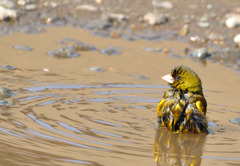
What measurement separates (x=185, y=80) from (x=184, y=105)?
10.1 inches

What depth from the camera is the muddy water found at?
A: 4.61 meters

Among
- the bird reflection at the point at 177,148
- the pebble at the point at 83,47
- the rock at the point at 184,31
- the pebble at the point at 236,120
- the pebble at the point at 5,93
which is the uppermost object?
the rock at the point at 184,31

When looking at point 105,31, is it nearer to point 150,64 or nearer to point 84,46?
point 84,46

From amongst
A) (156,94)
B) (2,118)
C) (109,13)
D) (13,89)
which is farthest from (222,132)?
(109,13)

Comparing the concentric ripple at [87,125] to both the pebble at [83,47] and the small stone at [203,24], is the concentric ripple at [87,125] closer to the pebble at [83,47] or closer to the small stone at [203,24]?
the pebble at [83,47]

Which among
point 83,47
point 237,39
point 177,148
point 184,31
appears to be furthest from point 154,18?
point 177,148

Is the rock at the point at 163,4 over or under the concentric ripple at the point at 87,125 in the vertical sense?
over

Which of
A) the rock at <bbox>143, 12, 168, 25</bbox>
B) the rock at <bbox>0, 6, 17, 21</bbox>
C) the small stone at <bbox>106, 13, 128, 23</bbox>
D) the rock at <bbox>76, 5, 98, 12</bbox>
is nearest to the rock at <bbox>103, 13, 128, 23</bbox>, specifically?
the small stone at <bbox>106, 13, 128, 23</bbox>

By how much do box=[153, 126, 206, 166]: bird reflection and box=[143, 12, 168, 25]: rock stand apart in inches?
225

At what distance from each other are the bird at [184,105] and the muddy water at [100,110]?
115mm

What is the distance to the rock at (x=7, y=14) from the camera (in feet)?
33.7

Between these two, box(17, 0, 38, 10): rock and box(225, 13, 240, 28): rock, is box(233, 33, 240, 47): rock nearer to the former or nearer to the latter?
box(225, 13, 240, 28): rock

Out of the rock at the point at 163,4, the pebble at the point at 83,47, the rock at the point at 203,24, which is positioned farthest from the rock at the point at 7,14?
the rock at the point at 203,24

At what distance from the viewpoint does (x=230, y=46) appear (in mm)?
10125
